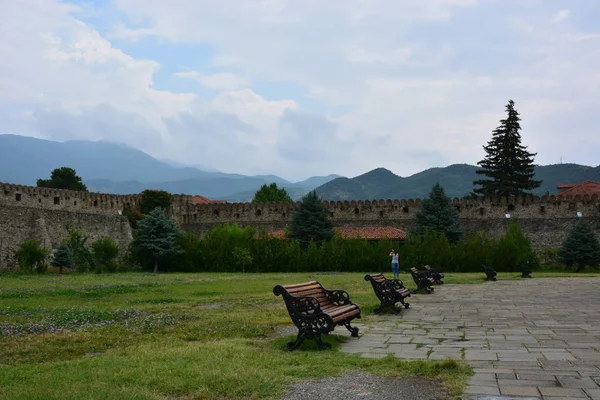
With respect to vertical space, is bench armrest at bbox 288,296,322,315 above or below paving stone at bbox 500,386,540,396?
above

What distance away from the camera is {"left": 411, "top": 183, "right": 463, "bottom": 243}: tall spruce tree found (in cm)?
3784

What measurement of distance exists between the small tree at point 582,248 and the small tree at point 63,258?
27.9m

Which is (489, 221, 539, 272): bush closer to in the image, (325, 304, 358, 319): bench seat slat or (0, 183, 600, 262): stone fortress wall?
(0, 183, 600, 262): stone fortress wall

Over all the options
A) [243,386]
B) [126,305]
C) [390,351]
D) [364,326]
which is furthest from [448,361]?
[126,305]

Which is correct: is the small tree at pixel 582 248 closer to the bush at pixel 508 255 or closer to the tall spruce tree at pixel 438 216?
the bush at pixel 508 255

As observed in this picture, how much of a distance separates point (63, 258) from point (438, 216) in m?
23.4

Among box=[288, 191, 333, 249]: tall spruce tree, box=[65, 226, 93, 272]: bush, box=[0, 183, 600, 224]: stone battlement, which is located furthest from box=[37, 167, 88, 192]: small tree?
box=[288, 191, 333, 249]: tall spruce tree

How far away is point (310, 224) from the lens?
3672 cm

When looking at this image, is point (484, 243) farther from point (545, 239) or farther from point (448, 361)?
point (448, 361)

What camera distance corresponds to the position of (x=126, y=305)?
12.8m

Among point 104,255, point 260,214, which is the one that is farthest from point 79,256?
point 260,214

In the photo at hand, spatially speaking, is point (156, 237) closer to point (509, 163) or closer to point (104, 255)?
point (104, 255)

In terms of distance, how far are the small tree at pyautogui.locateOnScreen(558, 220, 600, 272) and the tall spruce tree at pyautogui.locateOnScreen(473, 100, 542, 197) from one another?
1223cm

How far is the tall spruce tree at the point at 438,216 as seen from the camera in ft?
124
